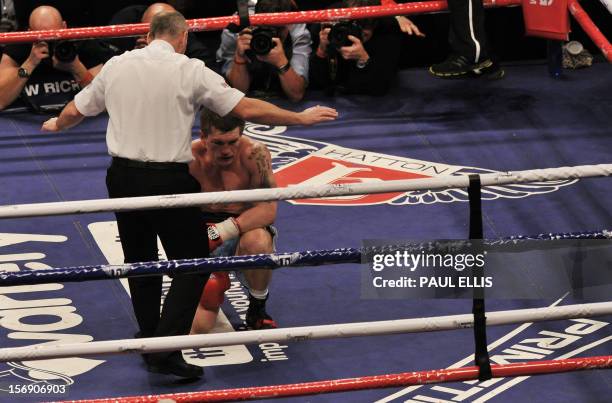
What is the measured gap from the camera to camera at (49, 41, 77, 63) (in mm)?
7531

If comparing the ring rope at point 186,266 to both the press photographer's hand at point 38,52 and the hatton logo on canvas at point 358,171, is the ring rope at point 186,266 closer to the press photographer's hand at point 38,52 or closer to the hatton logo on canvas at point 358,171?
the hatton logo on canvas at point 358,171

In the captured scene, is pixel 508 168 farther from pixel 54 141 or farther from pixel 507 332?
pixel 54 141

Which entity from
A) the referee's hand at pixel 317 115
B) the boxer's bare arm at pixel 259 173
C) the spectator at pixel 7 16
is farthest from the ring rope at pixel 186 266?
the spectator at pixel 7 16

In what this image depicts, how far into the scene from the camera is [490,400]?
4836 millimetres

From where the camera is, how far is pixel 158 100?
4922mm

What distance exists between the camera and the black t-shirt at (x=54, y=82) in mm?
8148

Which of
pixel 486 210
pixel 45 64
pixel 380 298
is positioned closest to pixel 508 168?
pixel 486 210

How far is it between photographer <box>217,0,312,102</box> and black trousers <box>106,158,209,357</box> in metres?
2.75

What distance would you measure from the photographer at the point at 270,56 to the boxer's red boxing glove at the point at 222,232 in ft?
7.82

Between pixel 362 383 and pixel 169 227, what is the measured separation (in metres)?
1.21

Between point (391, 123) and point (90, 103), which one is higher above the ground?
point (90, 103)

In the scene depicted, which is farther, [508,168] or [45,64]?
[45,64]

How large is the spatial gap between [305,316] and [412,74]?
11.3 feet

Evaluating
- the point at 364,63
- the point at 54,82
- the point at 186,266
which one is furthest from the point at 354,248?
the point at 54,82
